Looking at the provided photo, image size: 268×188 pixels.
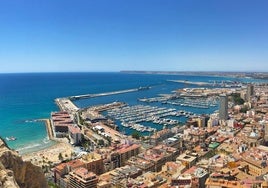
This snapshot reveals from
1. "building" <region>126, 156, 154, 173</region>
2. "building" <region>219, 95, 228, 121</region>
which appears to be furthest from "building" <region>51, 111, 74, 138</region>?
"building" <region>219, 95, 228, 121</region>

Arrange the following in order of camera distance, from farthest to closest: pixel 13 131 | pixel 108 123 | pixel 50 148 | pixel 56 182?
pixel 108 123, pixel 13 131, pixel 50 148, pixel 56 182

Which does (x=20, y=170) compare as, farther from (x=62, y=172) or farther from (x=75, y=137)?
(x=75, y=137)

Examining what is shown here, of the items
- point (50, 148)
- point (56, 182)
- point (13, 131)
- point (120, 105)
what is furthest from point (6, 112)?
point (56, 182)

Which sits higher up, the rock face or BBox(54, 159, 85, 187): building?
the rock face

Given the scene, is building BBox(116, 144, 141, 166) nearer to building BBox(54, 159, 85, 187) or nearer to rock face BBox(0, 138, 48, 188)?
building BBox(54, 159, 85, 187)

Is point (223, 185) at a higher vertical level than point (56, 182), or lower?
higher

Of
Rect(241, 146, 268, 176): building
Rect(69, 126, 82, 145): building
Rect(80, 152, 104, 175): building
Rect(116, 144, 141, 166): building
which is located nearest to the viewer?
Rect(241, 146, 268, 176): building

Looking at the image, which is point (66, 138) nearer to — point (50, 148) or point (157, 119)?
point (50, 148)
